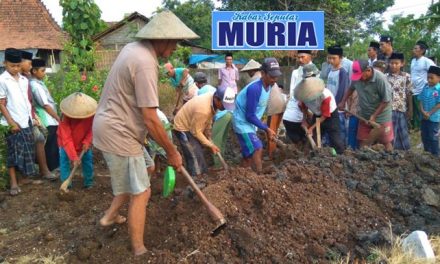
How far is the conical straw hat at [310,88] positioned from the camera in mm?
5797

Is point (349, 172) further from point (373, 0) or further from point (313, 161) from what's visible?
point (373, 0)

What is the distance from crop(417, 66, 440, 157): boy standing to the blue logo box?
4374 millimetres

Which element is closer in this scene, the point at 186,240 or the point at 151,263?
the point at 151,263

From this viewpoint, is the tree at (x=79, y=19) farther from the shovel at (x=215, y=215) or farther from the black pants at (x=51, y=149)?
the shovel at (x=215, y=215)

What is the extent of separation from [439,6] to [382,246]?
9686 mm

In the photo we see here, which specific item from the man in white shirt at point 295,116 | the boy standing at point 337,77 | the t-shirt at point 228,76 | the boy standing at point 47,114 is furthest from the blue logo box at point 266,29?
the boy standing at point 47,114

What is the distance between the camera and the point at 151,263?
330 cm

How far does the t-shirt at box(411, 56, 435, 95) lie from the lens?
763cm

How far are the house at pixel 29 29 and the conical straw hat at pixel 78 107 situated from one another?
65.7 feet

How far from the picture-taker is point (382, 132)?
6.36 meters

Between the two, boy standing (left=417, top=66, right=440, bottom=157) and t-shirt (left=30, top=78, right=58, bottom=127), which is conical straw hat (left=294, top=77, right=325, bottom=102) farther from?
t-shirt (left=30, top=78, right=58, bottom=127)

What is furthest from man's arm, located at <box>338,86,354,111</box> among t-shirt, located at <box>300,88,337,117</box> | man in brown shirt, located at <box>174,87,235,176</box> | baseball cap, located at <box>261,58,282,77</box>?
man in brown shirt, located at <box>174,87,235,176</box>

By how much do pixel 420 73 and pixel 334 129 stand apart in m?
2.55

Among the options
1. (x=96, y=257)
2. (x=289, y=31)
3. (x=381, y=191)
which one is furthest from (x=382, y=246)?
(x=289, y=31)
